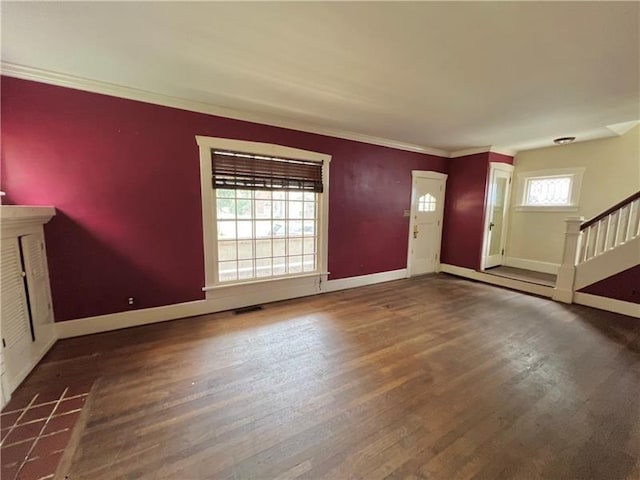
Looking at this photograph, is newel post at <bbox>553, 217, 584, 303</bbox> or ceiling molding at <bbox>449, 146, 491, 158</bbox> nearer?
newel post at <bbox>553, 217, 584, 303</bbox>

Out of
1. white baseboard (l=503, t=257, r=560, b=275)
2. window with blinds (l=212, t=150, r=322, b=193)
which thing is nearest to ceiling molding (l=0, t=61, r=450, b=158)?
window with blinds (l=212, t=150, r=322, b=193)

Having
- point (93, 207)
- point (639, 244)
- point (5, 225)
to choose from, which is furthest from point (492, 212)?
point (5, 225)

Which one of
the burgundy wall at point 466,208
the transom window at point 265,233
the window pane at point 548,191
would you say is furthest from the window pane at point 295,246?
the window pane at point 548,191

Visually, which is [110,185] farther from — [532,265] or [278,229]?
[532,265]

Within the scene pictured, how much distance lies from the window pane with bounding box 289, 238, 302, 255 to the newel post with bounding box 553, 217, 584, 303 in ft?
13.2

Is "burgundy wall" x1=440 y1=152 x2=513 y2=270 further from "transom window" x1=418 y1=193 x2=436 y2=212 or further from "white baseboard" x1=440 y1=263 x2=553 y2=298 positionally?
"transom window" x1=418 y1=193 x2=436 y2=212

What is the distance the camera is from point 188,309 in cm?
327

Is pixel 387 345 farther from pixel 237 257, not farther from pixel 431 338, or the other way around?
pixel 237 257

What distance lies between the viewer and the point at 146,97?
9.18 feet

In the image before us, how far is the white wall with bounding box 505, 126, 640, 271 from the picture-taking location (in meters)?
4.19

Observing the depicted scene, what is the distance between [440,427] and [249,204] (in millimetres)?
3074

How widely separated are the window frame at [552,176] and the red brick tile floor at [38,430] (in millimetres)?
7120

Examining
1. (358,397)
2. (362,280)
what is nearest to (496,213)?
(362,280)

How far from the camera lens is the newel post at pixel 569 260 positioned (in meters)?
3.88
